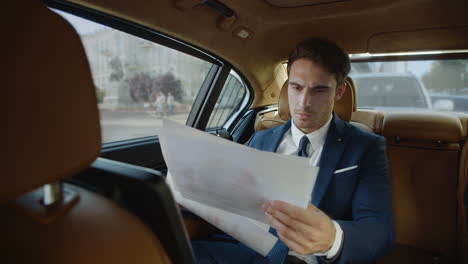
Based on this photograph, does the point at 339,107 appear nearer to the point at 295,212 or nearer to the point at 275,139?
the point at 275,139

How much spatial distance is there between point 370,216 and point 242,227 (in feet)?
1.54

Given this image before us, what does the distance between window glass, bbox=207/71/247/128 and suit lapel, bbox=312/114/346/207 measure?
4.95 feet

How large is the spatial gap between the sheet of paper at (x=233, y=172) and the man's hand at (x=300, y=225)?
3 cm

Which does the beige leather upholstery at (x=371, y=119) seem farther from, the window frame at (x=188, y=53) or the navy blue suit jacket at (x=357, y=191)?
the window frame at (x=188, y=53)

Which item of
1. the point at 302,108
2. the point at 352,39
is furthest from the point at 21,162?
the point at 352,39

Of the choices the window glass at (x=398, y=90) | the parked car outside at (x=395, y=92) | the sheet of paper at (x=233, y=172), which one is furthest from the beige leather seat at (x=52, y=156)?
the parked car outside at (x=395, y=92)

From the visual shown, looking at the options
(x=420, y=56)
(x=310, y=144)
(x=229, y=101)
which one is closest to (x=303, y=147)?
(x=310, y=144)

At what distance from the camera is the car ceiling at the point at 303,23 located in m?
1.78

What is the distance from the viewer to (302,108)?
1.38 metres

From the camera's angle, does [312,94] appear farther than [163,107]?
No

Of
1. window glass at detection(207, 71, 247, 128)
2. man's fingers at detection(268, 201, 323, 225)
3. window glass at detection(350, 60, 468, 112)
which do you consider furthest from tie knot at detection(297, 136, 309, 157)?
window glass at detection(350, 60, 468, 112)

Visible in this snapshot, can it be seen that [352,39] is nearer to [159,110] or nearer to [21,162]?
[159,110]

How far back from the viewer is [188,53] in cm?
225

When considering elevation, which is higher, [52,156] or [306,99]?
[306,99]
